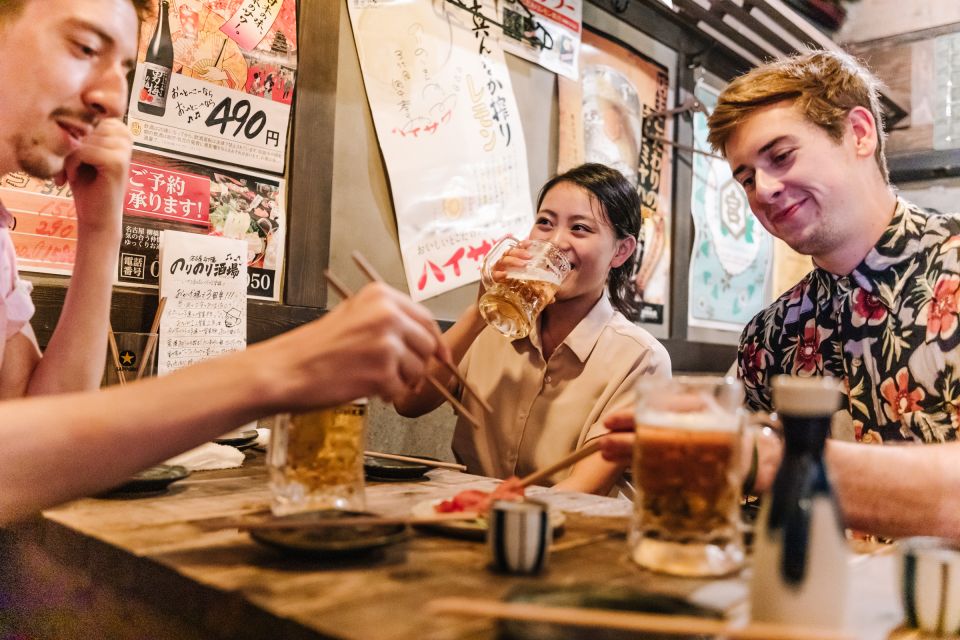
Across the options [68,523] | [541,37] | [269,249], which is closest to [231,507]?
[68,523]

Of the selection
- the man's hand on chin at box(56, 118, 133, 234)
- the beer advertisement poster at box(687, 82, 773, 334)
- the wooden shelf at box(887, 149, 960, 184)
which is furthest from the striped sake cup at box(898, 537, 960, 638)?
the wooden shelf at box(887, 149, 960, 184)

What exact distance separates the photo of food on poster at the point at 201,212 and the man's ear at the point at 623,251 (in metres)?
1.36

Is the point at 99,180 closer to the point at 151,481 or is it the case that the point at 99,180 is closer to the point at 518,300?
the point at 151,481

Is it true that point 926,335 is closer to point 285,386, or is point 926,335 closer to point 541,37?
→ point 285,386

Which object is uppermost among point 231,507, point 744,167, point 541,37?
point 541,37

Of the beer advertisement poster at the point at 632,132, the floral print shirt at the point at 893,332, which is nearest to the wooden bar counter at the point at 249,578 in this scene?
the floral print shirt at the point at 893,332

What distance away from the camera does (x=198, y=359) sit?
8.30ft

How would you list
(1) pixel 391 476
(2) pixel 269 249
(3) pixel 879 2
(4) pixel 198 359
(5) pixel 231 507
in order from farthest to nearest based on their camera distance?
(3) pixel 879 2, (2) pixel 269 249, (4) pixel 198 359, (1) pixel 391 476, (5) pixel 231 507

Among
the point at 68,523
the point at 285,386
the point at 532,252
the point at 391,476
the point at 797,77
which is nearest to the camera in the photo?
the point at 285,386

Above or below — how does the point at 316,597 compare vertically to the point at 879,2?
below

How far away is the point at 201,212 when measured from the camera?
2.58 meters

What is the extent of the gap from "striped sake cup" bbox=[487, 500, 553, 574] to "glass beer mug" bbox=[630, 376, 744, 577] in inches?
7.4

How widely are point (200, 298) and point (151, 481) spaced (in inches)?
46.3

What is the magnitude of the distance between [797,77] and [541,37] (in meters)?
1.74
